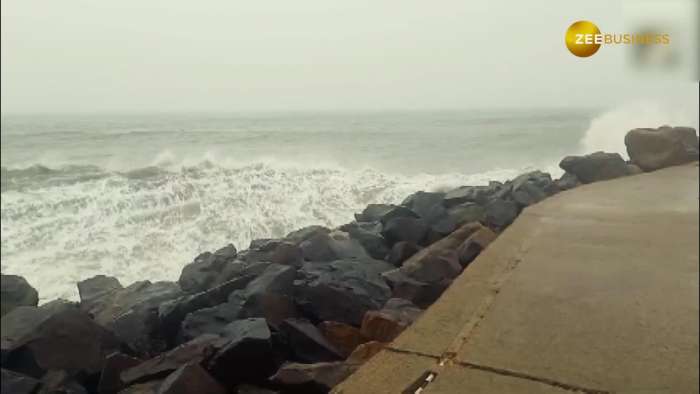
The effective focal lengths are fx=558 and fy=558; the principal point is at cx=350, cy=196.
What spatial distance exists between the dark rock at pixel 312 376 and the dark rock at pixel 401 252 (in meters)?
2.25

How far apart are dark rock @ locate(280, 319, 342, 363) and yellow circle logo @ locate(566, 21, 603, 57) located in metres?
1.92

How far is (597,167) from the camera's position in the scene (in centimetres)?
684

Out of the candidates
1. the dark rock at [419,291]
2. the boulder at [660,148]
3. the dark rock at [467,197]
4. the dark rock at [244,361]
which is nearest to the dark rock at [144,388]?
the dark rock at [244,361]

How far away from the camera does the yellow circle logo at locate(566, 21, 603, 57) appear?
1.56 metres

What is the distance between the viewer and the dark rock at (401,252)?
469 cm

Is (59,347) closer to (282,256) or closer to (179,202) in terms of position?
(282,256)

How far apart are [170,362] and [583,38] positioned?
2308 mm

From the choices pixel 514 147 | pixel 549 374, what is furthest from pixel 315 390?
pixel 514 147

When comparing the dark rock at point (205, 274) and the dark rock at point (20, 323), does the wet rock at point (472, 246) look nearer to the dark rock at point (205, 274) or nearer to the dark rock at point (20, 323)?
the dark rock at point (205, 274)

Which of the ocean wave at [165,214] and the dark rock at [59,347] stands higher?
the dark rock at [59,347]

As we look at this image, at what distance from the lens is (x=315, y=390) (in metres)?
2.33

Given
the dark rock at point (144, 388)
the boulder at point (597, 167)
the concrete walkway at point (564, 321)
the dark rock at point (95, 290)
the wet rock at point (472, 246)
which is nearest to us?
the concrete walkway at point (564, 321)

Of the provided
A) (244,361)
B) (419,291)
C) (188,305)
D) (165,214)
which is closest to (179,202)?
(165,214)

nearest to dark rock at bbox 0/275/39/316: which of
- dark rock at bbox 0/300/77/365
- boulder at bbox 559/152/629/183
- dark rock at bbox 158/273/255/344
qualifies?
dark rock at bbox 0/300/77/365
